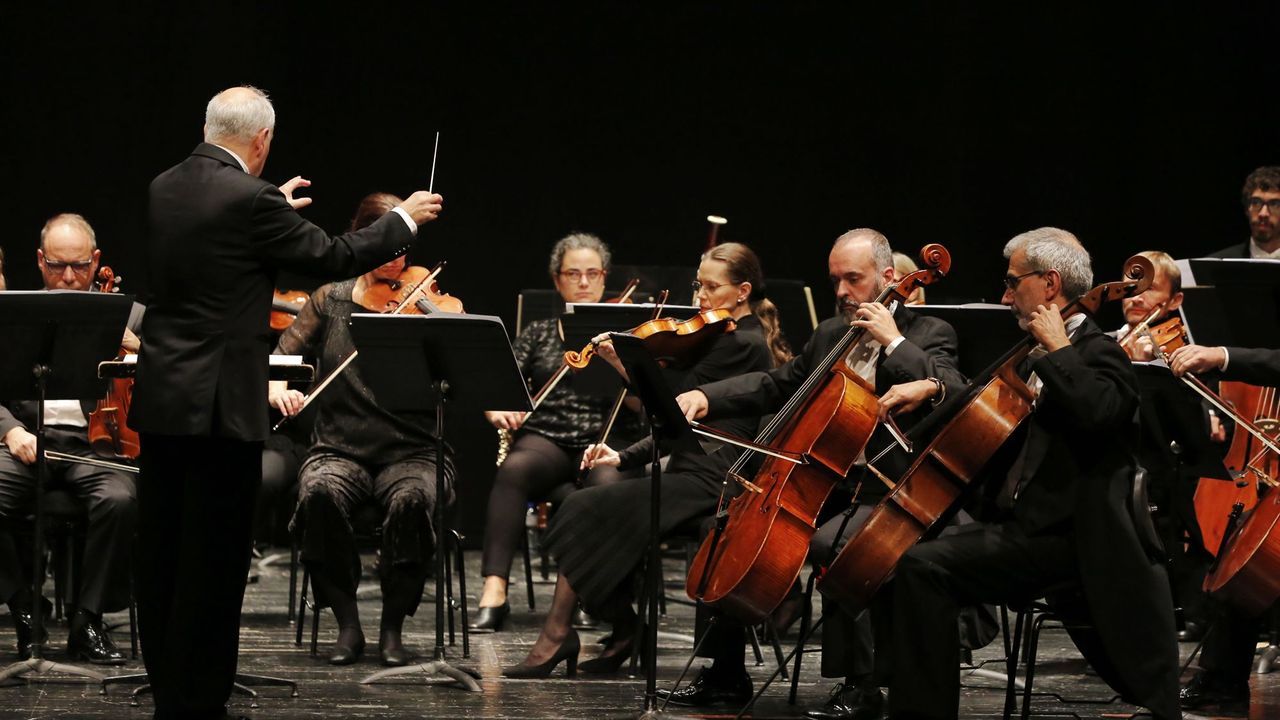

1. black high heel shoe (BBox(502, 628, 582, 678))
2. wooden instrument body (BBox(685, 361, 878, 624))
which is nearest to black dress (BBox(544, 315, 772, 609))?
black high heel shoe (BBox(502, 628, 582, 678))

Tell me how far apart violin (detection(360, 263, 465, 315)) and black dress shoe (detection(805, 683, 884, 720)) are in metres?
1.61

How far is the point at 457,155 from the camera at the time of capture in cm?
670

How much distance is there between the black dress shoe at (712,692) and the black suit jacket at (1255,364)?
1.48 meters

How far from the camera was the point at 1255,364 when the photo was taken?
3.87 meters

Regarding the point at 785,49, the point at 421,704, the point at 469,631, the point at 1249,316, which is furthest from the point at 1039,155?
the point at 421,704

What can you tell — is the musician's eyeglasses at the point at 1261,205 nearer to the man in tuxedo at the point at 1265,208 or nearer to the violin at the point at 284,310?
the man in tuxedo at the point at 1265,208

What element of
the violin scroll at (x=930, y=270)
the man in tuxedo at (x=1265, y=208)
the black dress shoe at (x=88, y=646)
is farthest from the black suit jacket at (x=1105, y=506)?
the black dress shoe at (x=88, y=646)

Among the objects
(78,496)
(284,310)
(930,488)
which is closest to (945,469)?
(930,488)

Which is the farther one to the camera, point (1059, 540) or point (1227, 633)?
point (1227, 633)

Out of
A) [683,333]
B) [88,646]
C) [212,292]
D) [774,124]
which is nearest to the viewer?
[212,292]

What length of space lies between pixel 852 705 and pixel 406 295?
1.82m

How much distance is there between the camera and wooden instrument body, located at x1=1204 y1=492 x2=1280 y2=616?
367 cm

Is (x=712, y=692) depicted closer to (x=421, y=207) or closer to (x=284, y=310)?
(x=421, y=207)

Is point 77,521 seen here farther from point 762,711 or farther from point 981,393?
point 981,393
